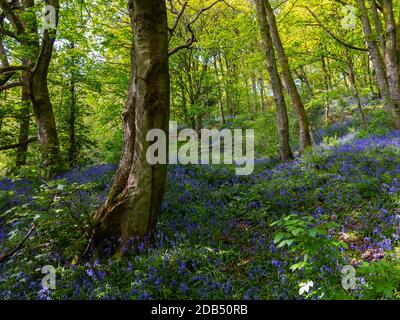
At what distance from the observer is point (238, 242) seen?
15.0 feet

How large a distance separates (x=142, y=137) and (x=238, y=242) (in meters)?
2.21

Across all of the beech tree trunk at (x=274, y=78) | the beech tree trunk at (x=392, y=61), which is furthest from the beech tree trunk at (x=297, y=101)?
the beech tree trunk at (x=392, y=61)

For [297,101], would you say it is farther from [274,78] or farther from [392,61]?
[392,61]

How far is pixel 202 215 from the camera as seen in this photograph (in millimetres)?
5332

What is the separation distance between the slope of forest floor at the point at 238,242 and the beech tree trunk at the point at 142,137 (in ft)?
0.98

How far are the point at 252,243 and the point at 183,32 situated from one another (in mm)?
15289

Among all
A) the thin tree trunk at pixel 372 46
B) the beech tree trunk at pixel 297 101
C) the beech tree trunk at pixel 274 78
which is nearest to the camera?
the beech tree trunk at pixel 274 78

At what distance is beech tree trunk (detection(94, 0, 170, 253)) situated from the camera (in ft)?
12.8

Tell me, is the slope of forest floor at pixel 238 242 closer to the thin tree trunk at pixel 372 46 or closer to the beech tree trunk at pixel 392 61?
the beech tree trunk at pixel 392 61

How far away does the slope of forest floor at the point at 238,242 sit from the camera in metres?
2.99

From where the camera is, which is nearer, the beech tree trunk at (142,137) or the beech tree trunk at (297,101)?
the beech tree trunk at (142,137)
